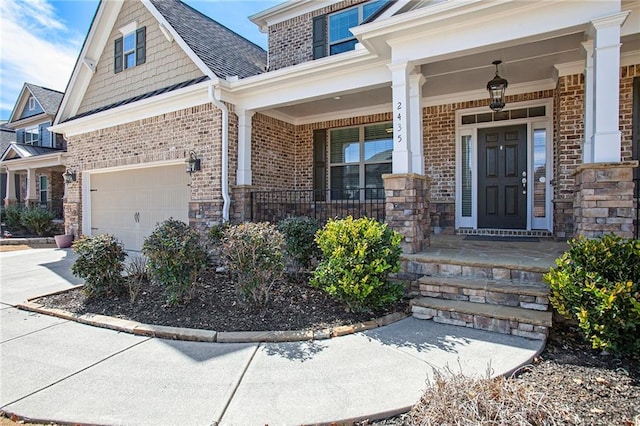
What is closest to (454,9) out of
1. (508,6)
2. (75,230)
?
(508,6)

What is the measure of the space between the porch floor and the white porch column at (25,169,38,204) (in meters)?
17.3

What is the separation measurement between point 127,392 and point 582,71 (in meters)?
7.42

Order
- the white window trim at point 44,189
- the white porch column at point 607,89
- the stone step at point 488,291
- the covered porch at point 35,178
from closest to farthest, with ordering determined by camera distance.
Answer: the stone step at point 488,291, the white porch column at point 607,89, the covered porch at point 35,178, the white window trim at point 44,189

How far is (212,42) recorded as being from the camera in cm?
869

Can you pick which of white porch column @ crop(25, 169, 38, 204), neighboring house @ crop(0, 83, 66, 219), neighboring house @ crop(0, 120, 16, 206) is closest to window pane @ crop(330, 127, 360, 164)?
neighboring house @ crop(0, 83, 66, 219)

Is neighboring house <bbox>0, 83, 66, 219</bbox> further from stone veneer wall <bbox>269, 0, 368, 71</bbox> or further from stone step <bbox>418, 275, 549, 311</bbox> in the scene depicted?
stone step <bbox>418, 275, 549, 311</bbox>

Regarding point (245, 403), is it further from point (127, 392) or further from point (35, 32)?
point (35, 32)

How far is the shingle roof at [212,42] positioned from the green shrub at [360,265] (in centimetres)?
475

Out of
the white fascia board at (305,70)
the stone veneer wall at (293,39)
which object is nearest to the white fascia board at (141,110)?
the white fascia board at (305,70)

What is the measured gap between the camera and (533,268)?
4070 mm

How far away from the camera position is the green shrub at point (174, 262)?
4.43 meters

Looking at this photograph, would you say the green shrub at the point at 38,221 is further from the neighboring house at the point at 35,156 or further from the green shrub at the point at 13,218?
the neighboring house at the point at 35,156

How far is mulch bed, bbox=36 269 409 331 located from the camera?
Answer: 13.1 ft

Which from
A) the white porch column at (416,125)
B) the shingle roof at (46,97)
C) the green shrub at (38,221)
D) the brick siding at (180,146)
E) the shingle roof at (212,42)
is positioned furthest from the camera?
the shingle roof at (46,97)
